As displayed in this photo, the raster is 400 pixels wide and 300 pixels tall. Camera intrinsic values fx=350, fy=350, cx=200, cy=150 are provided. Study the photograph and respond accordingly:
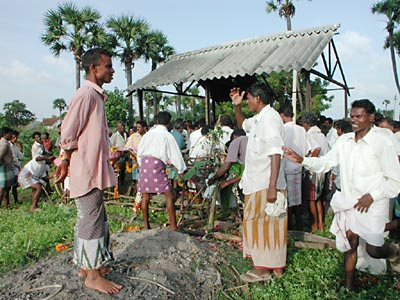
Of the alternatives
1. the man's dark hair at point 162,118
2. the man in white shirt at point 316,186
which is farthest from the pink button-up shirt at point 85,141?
the man in white shirt at point 316,186

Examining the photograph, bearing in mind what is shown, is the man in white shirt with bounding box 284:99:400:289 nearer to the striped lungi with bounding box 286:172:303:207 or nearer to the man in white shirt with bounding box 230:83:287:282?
the man in white shirt with bounding box 230:83:287:282

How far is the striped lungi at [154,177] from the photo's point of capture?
5.12 m

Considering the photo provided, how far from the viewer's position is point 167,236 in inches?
167

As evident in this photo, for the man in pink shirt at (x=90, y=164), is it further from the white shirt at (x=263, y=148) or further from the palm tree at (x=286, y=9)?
the palm tree at (x=286, y=9)

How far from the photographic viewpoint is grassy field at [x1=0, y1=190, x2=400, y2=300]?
331cm

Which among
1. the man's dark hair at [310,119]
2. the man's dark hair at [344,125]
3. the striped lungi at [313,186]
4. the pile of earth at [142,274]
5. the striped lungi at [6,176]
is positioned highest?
the man's dark hair at [310,119]

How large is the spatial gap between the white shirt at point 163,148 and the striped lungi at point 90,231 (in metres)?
2.25

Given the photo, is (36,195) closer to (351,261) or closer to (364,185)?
(351,261)

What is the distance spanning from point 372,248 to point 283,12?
18.5m

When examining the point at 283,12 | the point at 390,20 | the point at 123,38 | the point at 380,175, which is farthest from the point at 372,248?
the point at 390,20

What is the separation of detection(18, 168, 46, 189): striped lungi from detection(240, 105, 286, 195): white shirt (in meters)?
5.56

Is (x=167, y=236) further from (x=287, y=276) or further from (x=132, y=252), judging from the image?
(x=287, y=276)

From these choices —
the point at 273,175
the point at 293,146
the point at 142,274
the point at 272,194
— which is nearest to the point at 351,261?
the point at 272,194

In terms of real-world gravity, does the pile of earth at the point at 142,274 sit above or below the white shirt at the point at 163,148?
below
